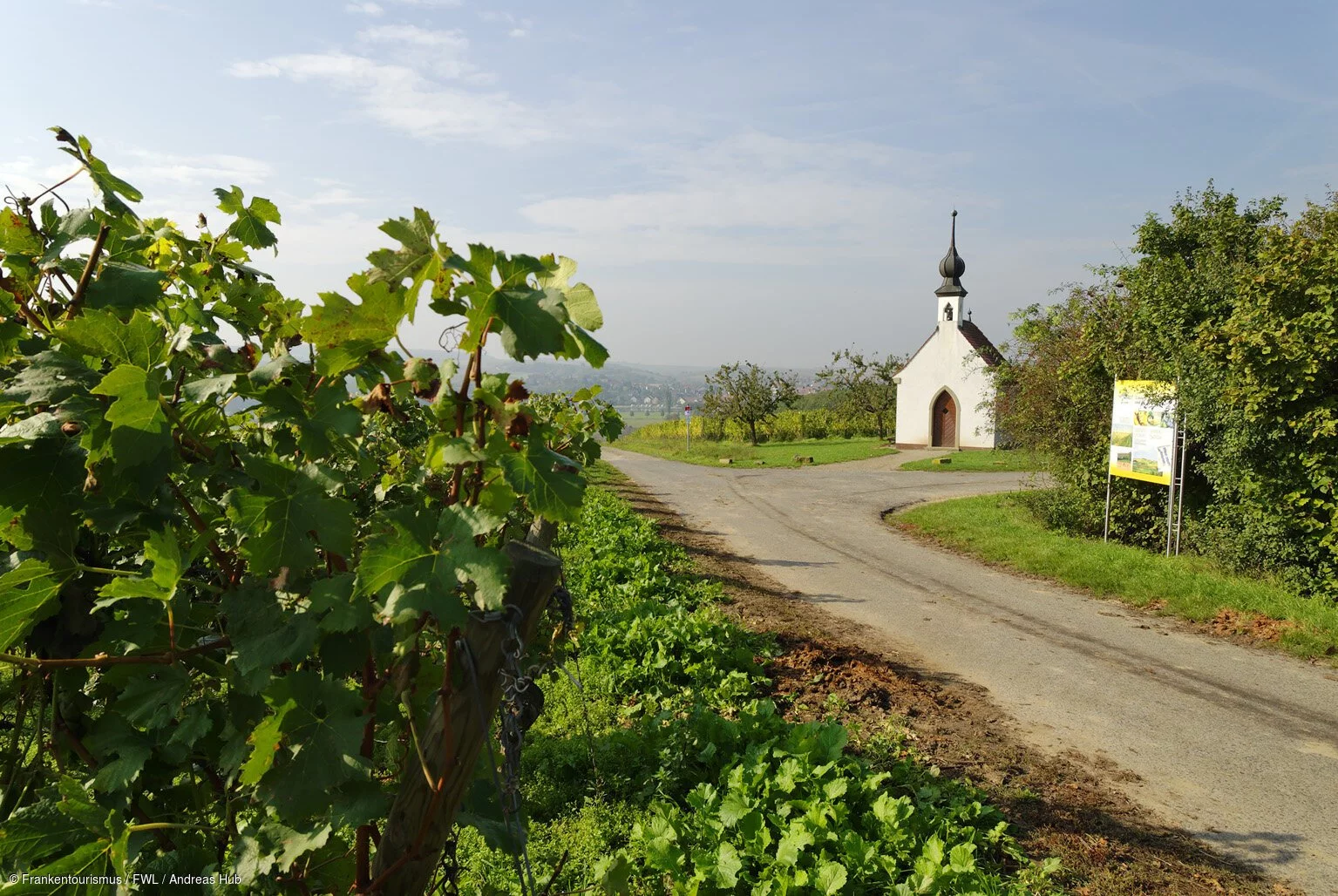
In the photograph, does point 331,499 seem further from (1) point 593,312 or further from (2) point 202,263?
(2) point 202,263

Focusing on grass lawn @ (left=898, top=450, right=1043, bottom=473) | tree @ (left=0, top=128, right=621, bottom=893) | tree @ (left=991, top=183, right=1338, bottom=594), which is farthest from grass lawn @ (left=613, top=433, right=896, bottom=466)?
tree @ (left=0, top=128, right=621, bottom=893)

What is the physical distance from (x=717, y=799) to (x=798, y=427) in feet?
158

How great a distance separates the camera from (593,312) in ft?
4.02

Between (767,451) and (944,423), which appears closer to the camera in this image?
(767,451)

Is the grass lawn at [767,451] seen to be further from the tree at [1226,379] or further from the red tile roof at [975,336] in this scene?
the tree at [1226,379]

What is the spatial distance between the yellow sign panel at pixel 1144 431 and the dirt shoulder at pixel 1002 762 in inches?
233

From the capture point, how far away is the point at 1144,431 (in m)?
11.8

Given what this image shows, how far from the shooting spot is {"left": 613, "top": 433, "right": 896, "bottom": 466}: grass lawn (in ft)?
107

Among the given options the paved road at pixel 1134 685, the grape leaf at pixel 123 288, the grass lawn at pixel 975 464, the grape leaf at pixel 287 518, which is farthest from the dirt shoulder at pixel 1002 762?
the grass lawn at pixel 975 464

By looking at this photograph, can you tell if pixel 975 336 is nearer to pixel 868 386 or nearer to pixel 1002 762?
pixel 868 386

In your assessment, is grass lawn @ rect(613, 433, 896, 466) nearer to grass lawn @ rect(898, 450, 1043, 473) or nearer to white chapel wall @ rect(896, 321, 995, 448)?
white chapel wall @ rect(896, 321, 995, 448)

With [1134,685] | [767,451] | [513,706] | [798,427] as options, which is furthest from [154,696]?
[798,427]

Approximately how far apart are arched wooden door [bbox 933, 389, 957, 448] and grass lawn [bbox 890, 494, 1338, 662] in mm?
23772

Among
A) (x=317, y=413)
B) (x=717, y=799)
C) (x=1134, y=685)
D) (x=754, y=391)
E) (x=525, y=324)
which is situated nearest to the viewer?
(x=525, y=324)
